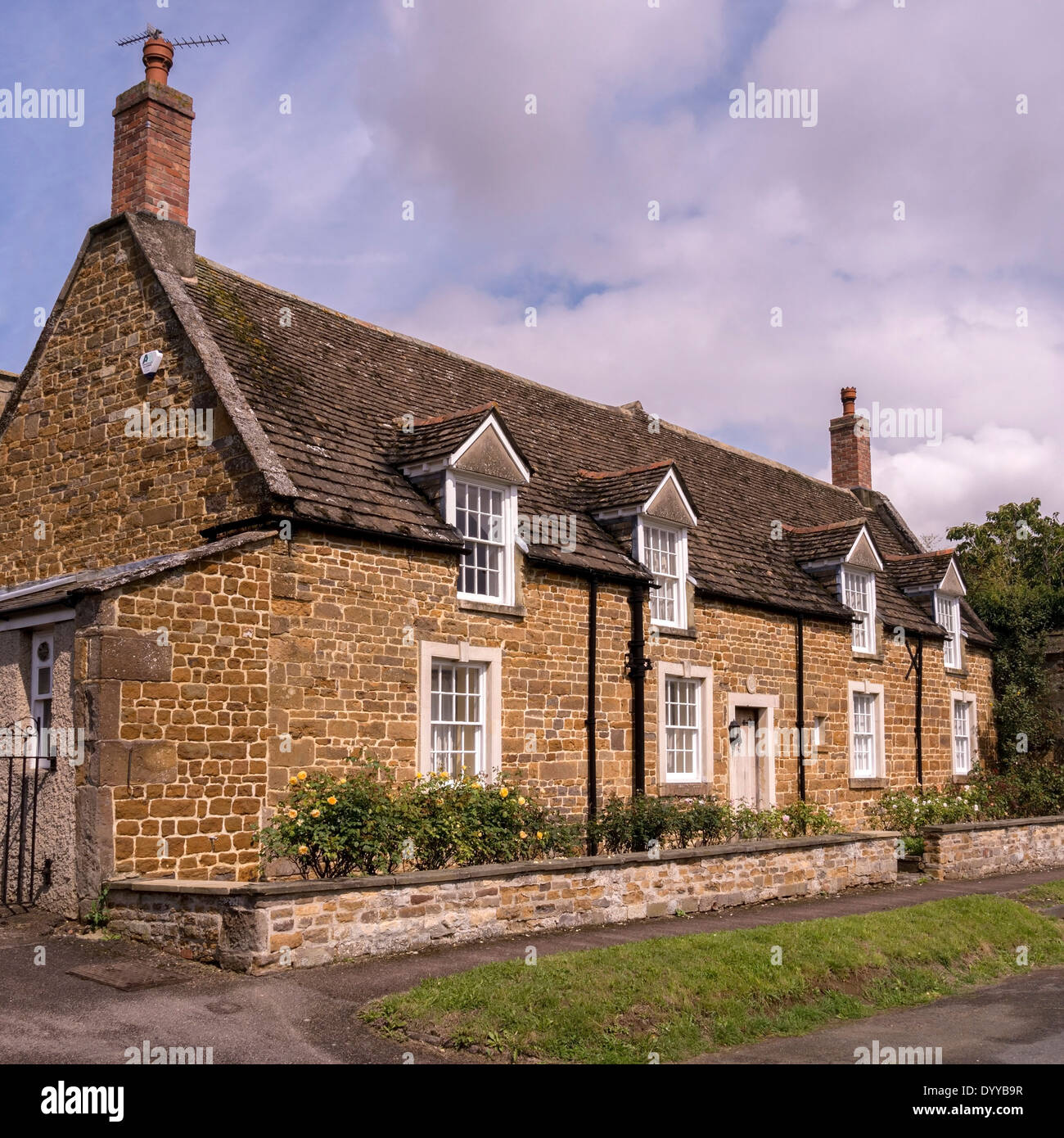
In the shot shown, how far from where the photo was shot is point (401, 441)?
53.6 feet

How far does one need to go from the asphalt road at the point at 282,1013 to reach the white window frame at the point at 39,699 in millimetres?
1620

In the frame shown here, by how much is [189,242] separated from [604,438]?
8936 millimetres

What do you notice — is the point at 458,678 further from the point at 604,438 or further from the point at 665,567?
the point at 604,438

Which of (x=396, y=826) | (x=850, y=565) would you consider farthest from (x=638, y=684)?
(x=850, y=565)

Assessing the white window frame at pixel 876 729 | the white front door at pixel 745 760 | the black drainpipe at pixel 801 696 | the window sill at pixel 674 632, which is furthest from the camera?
the white window frame at pixel 876 729

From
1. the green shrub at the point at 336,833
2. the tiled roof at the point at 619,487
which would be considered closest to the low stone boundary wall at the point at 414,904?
the green shrub at the point at 336,833

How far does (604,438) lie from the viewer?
2259 cm

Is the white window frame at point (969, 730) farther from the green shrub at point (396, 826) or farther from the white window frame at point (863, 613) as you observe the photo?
the green shrub at point (396, 826)

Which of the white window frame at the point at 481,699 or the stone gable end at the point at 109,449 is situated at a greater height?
the stone gable end at the point at 109,449

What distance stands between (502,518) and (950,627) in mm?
15005

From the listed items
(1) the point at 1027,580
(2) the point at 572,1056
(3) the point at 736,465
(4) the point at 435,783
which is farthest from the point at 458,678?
(1) the point at 1027,580

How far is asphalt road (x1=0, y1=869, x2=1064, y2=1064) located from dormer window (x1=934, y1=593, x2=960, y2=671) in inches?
627

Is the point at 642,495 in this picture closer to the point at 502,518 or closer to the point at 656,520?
the point at 656,520

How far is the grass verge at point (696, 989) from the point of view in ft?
26.2
